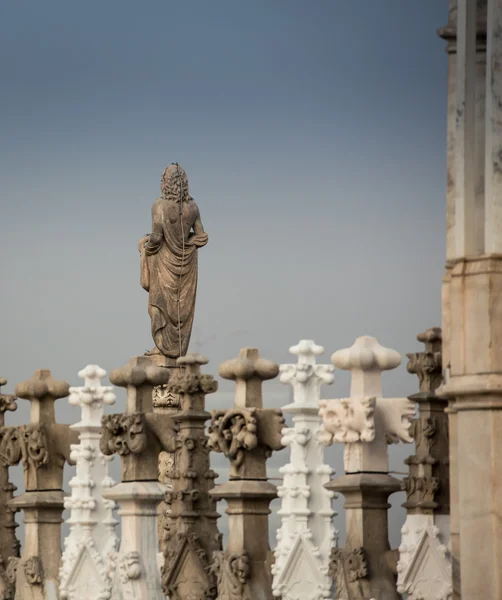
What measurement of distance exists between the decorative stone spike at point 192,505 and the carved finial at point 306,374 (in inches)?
43.9

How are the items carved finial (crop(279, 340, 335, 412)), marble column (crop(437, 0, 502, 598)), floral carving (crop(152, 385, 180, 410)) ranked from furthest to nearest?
1. floral carving (crop(152, 385, 180, 410))
2. carved finial (crop(279, 340, 335, 412))
3. marble column (crop(437, 0, 502, 598))

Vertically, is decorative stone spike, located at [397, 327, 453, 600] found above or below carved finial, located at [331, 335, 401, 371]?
below

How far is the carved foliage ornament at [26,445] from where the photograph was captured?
2092 centimetres

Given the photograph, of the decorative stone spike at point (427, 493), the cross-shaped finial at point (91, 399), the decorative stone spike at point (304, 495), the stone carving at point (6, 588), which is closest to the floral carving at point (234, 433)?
the decorative stone spike at point (304, 495)

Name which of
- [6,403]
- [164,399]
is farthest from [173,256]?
[6,403]

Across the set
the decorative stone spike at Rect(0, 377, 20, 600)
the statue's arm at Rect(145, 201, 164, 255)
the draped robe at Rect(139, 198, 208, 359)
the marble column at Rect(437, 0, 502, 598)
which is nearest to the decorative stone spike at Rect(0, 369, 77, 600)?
the decorative stone spike at Rect(0, 377, 20, 600)

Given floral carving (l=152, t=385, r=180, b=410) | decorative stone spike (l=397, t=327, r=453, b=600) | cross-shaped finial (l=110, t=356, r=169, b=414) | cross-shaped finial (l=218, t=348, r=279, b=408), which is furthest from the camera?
floral carving (l=152, t=385, r=180, b=410)

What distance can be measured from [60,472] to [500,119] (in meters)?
8.70

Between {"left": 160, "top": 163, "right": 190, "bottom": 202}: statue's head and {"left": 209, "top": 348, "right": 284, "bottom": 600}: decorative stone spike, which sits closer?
{"left": 209, "top": 348, "right": 284, "bottom": 600}: decorative stone spike

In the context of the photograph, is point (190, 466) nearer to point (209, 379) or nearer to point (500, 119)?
point (209, 379)

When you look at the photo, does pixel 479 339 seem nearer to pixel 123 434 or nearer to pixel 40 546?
pixel 123 434

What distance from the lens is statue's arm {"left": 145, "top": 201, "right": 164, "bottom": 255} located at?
27.0 meters

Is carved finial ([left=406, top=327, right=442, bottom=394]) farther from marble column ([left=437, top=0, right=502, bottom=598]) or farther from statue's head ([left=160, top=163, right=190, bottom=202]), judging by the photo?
statue's head ([left=160, top=163, right=190, bottom=202])

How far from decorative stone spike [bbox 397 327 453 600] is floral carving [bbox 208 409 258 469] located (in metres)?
1.72
